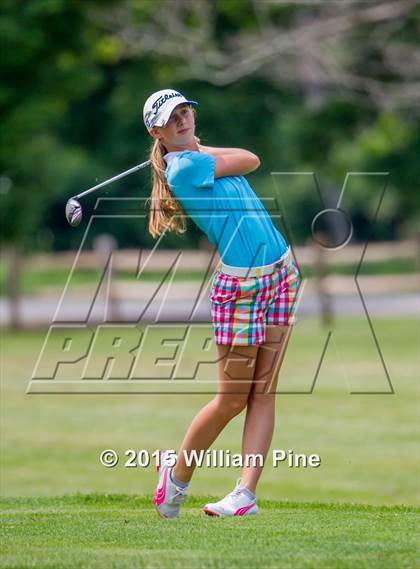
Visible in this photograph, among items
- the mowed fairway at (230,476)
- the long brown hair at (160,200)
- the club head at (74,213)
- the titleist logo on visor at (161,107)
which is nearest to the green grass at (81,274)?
the mowed fairway at (230,476)

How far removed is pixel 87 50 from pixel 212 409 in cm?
2235

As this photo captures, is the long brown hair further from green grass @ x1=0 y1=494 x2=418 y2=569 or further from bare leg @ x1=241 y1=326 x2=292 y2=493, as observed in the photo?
green grass @ x1=0 y1=494 x2=418 y2=569

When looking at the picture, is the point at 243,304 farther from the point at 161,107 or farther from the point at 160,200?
the point at 161,107

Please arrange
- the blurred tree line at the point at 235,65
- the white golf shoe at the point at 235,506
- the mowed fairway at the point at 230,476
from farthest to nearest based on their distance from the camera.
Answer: the blurred tree line at the point at 235,65 < the white golf shoe at the point at 235,506 < the mowed fairway at the point at 230,476

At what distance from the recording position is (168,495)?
624cm

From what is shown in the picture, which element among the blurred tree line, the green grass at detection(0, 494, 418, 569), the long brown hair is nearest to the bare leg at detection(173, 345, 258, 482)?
the green grass at detection(0, 494, 418, 569)

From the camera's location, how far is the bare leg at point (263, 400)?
6.08 m

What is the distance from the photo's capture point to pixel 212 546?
526 centimetres

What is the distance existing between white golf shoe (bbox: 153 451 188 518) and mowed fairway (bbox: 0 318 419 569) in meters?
0.08

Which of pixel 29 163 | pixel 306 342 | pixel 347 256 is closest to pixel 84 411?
pixel 306 342

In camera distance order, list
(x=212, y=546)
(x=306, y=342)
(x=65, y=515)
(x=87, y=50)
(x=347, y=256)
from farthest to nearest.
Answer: (x=347, y=256), (x=87, y=50), (x=306, y=342), (x=65, y=515), (x=212, y=546)

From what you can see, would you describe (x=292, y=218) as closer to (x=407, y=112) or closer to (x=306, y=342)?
(x=407, y=112)

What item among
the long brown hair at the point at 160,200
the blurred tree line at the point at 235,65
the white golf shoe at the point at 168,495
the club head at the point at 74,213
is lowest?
the white golf shoe at the point at 168,495

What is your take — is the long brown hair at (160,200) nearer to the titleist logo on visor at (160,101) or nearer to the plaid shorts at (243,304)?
the titleist logo on visor at (160,101)
